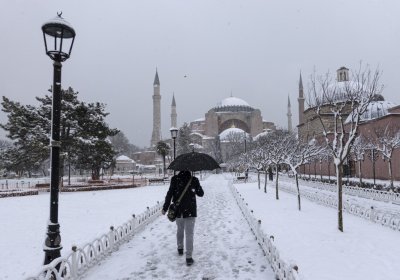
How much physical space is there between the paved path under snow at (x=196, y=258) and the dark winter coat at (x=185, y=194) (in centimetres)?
99

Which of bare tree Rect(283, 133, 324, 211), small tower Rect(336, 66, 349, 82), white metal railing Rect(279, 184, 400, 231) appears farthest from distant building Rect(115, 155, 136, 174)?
white metal railing Rect(279, 184, 400, 231)

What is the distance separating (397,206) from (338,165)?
760cm

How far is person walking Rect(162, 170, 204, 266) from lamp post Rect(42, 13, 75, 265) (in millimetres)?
2134

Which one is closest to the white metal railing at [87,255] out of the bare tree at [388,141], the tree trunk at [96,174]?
the bare tree at [388,141]

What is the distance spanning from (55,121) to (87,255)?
2.62 m

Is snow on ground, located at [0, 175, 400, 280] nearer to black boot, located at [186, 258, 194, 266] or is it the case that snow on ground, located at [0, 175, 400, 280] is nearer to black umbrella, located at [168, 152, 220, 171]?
black boot, located at [186, 258, 194, 266]

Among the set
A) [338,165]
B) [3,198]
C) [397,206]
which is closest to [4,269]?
[338,165]

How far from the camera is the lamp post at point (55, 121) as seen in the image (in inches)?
192

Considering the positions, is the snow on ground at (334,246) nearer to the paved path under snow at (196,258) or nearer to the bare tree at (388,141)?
the paved path under snow at (196,258)

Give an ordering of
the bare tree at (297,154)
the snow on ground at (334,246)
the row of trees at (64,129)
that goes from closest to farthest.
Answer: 1. the snow on ground at (334,246)
2. the bare tree at (297,154)
3. the row of trees at (64,129)

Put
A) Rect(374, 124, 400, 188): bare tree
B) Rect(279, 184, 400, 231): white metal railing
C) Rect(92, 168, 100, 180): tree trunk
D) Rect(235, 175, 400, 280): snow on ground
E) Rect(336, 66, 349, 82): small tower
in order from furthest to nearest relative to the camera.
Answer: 1. Rect(336, 66, 349, 82): small tower
2. Rect(92, 168, 100, 180): tree trunk
3. Rect(374, 124, 400, 188): bare tree
4. Rect(279, 184, 400, 231): white metal railing
5. Rect(235, 175, 400, 280): snow on ground

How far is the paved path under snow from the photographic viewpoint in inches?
223

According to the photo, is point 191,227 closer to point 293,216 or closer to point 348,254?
point 348,254

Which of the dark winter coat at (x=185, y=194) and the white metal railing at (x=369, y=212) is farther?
the white metal railing at (x=369, y=212)
